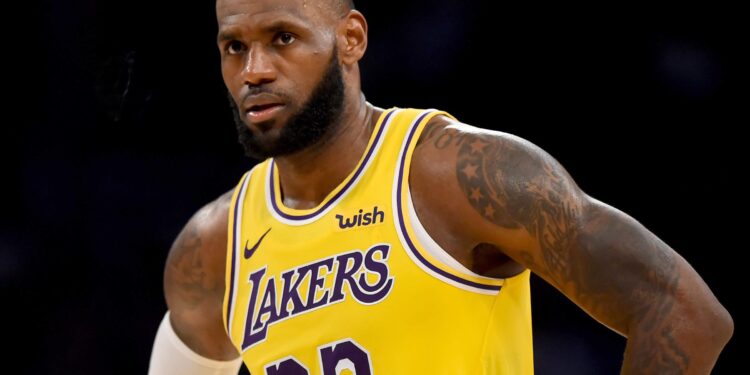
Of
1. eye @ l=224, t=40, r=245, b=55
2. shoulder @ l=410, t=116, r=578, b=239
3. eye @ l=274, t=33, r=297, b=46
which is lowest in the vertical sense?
shoulder @ l=410, t=116, r=578, b=239

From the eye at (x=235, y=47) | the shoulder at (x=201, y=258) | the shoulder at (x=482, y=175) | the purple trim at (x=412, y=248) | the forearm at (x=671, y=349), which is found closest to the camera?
the forearm at (x=671, y=349)

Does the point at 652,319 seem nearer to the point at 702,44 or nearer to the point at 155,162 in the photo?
the point at 702,44

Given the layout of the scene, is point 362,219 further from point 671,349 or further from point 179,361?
point 179,361

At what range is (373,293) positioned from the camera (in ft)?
8.73

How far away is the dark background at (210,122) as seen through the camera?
15.1ft

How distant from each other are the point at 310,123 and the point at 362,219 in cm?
28

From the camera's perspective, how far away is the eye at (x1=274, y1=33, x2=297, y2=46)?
276 centimetres

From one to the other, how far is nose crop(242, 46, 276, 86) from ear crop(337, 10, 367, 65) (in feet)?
0.74

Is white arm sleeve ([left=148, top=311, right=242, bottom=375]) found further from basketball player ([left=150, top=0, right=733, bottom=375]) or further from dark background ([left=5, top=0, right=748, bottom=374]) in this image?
dark background ([left=5, top=0, right=748, bottom=374])

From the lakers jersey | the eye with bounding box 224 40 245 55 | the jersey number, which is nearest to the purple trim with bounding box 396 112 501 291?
the lakers jersey

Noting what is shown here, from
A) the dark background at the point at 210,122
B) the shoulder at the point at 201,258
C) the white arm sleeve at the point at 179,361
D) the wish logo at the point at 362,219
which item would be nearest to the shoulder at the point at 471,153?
the wish logo at the point at 362,219

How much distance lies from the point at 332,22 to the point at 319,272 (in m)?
0.65

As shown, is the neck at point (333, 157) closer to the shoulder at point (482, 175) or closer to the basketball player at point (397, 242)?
the basketball player at point (397, 242)

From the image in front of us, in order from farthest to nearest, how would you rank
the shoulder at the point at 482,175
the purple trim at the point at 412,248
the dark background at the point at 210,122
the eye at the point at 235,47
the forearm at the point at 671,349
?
1. the dark background at the point at 210,122
2. the eye at the point at 235,47
3. the purple trim at the point at 412,248
4. the shoulder at the point at 482,175
5. the forearm at the point at 671,349
